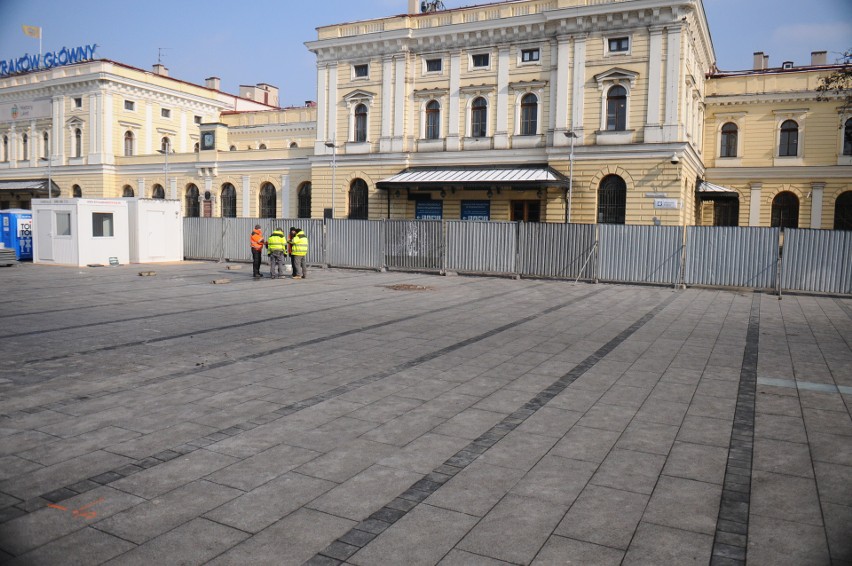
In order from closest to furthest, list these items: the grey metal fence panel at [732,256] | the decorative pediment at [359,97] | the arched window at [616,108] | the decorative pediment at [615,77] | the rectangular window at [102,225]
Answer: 1. the grey metal fence panel at [732,256]
2. the rectangular window at [102,225]
3. the decorative pediment at [615,77]
4. the arched window at [616,108]
5. the decorative pediment at [359,97]

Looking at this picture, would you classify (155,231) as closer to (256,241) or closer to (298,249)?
(256,241)

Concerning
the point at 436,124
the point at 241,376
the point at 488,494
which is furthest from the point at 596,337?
the point at 436,124

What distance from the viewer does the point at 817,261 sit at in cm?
1945

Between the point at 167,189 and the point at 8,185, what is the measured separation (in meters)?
16.6

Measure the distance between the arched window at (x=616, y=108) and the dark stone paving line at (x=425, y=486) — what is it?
24.6 metres

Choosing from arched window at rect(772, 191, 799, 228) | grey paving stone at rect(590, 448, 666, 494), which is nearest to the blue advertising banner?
arched window at rect(772, 191, 799, 228)

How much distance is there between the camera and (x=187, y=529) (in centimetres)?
425

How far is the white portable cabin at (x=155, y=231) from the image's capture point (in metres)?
28.0

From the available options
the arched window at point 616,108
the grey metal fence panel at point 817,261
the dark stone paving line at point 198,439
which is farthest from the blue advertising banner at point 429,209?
the dark stone paving line at point 198,439

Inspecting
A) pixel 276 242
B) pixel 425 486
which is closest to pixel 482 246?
pixel 276 242

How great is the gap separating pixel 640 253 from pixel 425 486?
18005mm

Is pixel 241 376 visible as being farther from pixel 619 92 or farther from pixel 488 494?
pixel 619 92

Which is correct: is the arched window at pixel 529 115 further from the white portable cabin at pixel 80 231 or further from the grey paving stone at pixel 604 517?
the grey paving stone at pixel 604 517

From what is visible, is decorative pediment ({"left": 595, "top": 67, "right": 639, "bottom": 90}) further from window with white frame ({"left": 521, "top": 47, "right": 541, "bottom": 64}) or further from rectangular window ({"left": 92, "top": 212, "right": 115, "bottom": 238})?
rectangular window ({"left": 92, "top": 212, "right": 115, "bottom": 238})
